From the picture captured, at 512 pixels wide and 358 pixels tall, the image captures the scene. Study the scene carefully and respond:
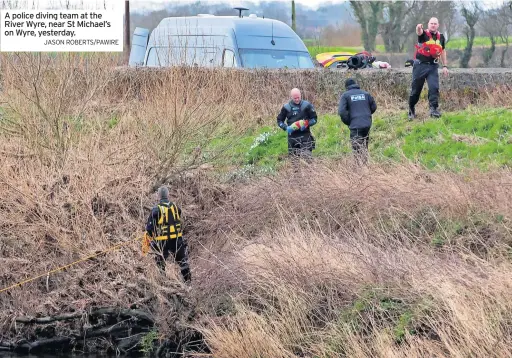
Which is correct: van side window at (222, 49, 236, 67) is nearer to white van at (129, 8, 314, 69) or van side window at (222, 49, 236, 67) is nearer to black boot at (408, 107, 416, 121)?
white van at (129, 8, 314, 69)

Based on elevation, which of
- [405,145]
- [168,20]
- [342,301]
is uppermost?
[168,20]

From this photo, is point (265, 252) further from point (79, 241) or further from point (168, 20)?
point (168, 20)

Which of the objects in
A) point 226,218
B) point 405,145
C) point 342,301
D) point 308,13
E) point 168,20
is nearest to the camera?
point 342,301

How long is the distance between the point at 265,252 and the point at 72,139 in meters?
5.02

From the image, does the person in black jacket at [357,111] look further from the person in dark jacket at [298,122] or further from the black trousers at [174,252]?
the black trousers at [174,252]

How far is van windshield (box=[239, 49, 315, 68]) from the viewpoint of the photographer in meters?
20.4

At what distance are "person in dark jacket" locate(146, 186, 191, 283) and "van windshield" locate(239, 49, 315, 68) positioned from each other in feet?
24.5

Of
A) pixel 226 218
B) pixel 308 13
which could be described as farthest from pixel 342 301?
pixel 308 13

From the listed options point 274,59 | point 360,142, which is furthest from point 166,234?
point 274,59

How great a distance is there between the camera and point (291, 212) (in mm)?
14188

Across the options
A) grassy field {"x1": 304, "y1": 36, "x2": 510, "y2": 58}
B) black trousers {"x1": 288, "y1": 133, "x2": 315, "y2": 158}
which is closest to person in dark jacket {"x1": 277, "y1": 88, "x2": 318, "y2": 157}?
black trousers {"x1": 288, "y1": 133, "x2": 315, "y2": 158}
